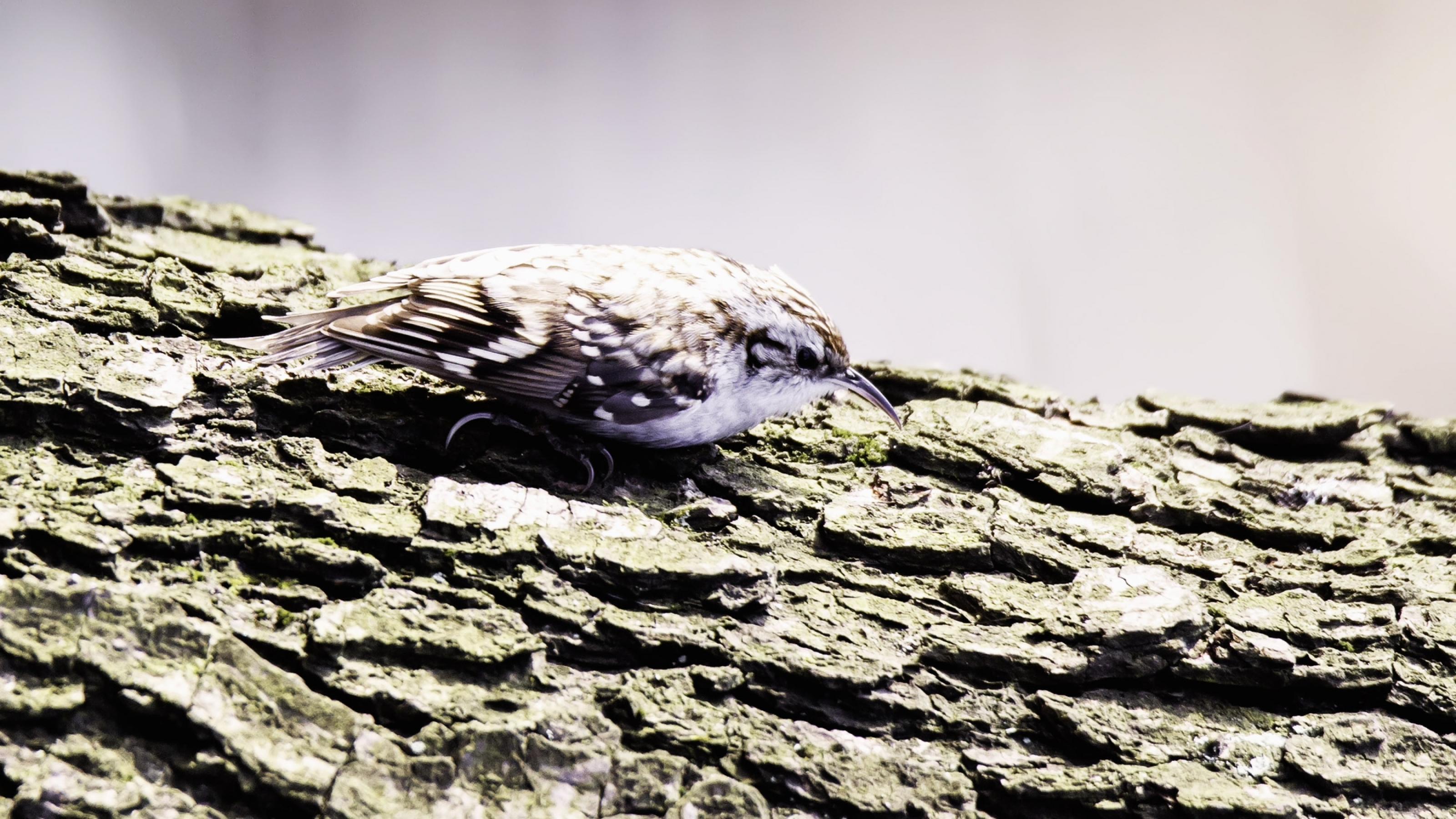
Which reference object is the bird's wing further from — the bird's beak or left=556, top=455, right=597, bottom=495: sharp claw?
the bird's beak

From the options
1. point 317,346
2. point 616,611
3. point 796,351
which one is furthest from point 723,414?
point 317,346

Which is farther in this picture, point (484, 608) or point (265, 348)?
point (265, 348)

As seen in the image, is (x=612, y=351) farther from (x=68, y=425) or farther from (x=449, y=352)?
(x=68, y=425)

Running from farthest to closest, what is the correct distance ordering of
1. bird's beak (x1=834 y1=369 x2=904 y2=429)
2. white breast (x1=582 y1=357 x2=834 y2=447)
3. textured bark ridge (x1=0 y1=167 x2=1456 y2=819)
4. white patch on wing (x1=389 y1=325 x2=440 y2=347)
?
bird's beak (x1=834 y1=369 x2=904 y2=429) < white breast (x1=582 y1=357 x2=834 y2=447) < white patch on wing (x1=389 y1=325 x2=440 y2=347) < textured bark ridge (x1=0 y1=167 x2=1456 y2=819)

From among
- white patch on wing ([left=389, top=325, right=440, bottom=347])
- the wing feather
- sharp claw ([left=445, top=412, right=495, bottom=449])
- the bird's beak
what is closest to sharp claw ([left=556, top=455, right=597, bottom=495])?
the wing feather

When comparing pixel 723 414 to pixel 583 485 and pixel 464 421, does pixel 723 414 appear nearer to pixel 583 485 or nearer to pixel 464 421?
pixel 583 485

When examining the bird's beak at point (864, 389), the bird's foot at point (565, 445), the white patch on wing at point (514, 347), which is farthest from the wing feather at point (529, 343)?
the bird's beak at point (864, 389)

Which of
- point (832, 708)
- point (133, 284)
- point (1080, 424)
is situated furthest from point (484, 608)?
point (1080, 424)

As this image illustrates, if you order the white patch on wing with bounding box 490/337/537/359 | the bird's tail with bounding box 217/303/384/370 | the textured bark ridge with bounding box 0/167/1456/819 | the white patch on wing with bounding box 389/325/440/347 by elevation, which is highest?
the white patch on wing with bounding box 490/337/537/359
